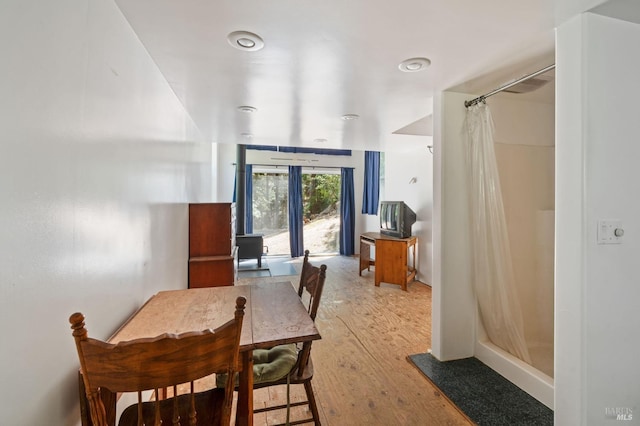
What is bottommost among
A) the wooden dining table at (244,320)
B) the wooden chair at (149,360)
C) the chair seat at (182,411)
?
the chair seat at (182,411)

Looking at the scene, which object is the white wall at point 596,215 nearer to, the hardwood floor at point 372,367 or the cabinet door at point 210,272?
the hardwood floor at point 372,367

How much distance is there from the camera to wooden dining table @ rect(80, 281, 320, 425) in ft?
3.68

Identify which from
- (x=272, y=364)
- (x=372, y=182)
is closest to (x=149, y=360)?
(x=272, y=364)

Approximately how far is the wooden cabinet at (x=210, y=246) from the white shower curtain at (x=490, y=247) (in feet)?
7.49

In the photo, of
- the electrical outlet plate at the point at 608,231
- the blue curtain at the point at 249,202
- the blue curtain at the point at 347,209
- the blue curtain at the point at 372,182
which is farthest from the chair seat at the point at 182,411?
the blue curtain at the point at 347,209

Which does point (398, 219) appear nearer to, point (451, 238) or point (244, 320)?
point (451, 238)

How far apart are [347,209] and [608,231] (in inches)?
214

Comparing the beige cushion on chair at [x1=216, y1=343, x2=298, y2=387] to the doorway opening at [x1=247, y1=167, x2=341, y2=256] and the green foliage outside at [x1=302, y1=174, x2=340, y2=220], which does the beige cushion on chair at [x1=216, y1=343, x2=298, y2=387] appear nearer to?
the doorway opening at [x1=247, y1=167, x2=341, y2=256]

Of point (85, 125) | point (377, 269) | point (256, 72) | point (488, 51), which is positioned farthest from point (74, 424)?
point (377, 269)

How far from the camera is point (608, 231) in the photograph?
4.20 ft

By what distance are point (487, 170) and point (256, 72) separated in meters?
1.81

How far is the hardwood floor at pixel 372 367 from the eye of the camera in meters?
1.67

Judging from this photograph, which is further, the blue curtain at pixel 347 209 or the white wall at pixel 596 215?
the blue curtain at pixel 347 209

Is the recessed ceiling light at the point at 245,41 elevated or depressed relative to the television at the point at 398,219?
elevated
